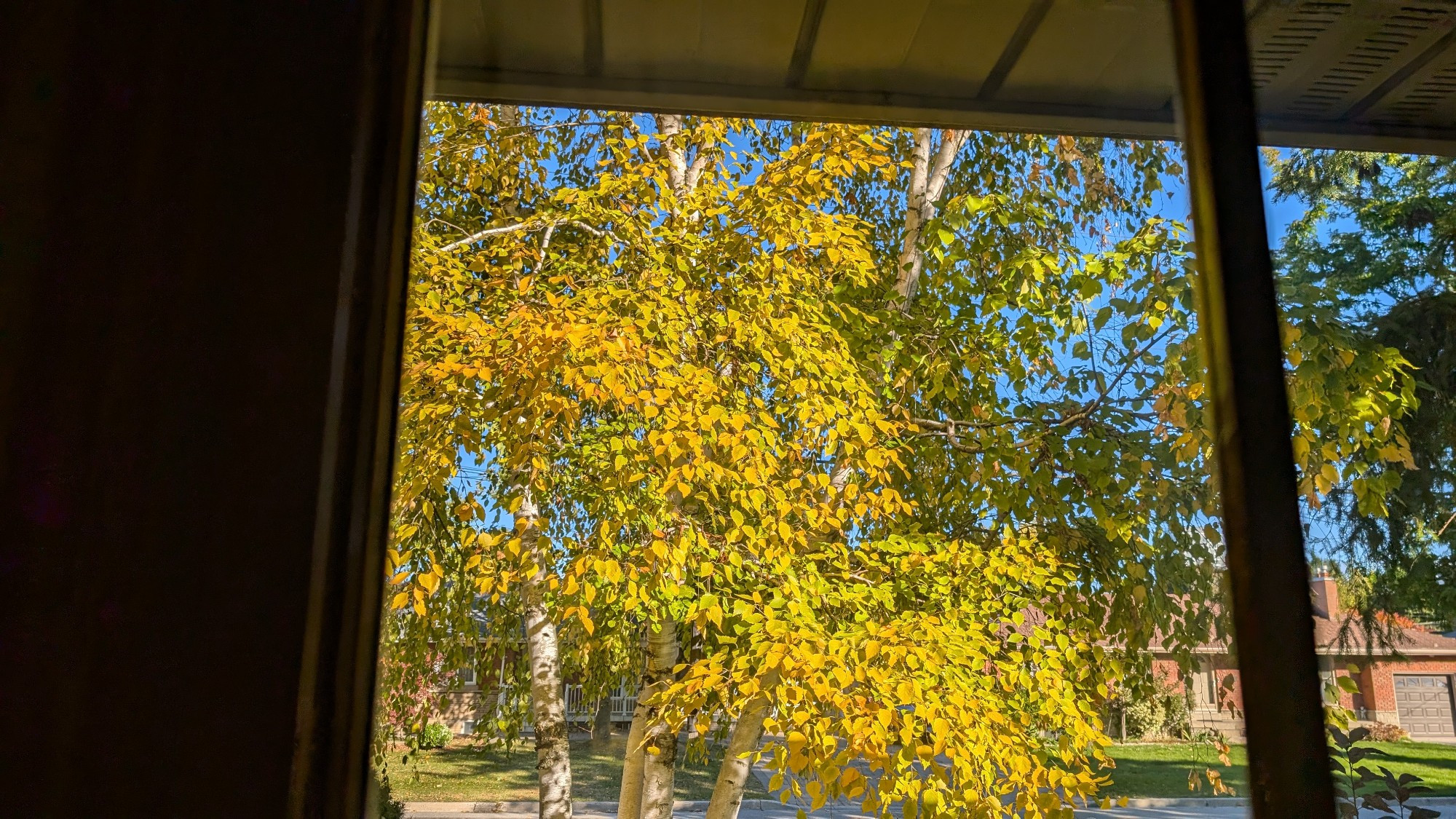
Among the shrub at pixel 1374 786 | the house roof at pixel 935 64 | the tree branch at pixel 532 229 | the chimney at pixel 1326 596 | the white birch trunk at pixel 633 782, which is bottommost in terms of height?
the white birch trunk at pixel 633 782

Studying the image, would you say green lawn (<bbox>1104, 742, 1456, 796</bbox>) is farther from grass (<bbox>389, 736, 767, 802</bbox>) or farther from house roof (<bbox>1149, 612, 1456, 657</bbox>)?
grass (<bbox>389, 736, 767, 802</bbox>)

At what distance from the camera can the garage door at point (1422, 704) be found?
1.86 feet

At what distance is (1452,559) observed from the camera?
56cm

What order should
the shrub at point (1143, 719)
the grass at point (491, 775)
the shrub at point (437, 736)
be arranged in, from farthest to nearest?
1. the grass at point (491, 775)
2. the shrub at point (437, 736)
3. the shrub at point (1143, 719)

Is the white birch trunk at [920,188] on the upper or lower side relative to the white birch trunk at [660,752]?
upper

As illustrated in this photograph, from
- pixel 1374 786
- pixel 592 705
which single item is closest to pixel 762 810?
pixel 592 705

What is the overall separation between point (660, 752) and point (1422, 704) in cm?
240

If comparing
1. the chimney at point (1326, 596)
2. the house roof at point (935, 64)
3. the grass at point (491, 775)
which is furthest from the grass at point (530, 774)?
the chimney at point (1326, 596)

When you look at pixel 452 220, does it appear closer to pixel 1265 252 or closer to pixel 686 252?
pixel 686 252

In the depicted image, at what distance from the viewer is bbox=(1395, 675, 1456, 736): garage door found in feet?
1.86

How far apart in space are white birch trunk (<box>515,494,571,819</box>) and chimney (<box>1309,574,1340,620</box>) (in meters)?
2.38

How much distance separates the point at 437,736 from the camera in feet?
12.5

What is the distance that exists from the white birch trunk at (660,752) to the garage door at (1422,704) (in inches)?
88.4

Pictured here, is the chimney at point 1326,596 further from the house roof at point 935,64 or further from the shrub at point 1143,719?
the shrub at point 1143,719
